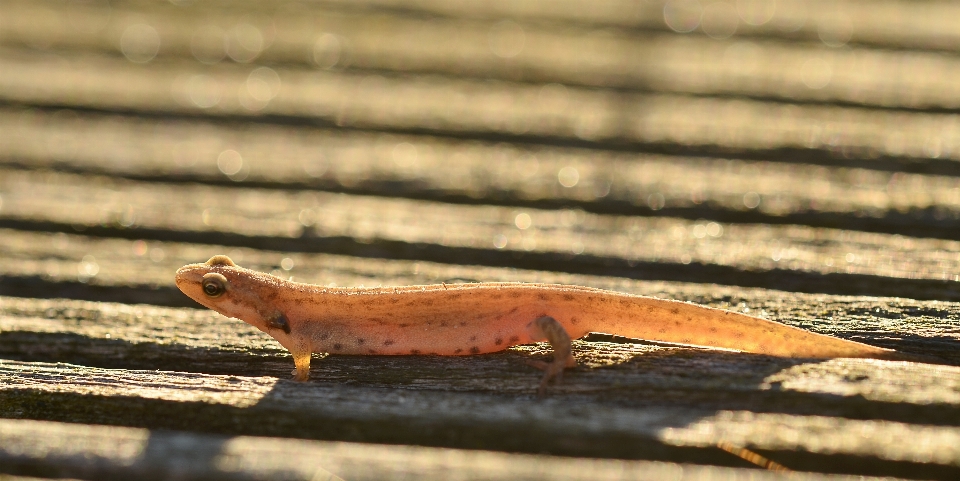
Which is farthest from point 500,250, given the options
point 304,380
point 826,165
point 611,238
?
point 826,165

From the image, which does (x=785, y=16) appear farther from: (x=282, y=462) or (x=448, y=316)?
(x=282, y=462)

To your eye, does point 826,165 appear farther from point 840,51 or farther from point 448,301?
point 448,301

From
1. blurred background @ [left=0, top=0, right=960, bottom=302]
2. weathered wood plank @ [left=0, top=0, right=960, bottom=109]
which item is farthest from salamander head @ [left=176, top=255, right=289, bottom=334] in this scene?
weathered wood plank @ [left=0, top=0, right=960, bottom=109]

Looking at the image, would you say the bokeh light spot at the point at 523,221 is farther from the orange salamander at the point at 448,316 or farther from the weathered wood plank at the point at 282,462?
the weathered wood plank at the point at 282,462

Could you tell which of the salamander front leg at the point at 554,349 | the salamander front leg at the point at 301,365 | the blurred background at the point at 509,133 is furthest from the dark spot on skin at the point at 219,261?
the salamander front leg at the point at 554,349

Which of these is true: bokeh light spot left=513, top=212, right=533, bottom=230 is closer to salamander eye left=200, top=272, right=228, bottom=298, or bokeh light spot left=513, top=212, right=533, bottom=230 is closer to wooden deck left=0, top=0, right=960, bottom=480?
wooden deck left=0, top=0, right=960, bottom=480
